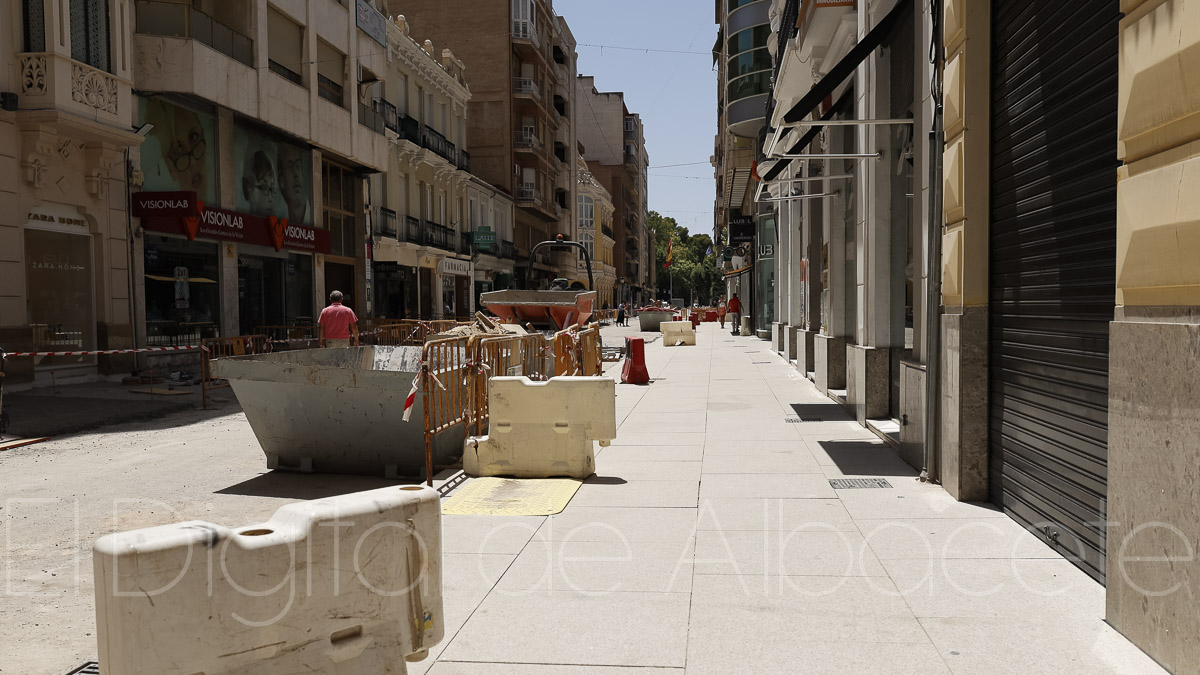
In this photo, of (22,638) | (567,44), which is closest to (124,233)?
(22,638)

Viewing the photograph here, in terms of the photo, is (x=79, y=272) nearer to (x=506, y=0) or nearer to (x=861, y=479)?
(x=861, y=479)

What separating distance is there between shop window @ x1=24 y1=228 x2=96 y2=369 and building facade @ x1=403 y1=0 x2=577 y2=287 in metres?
35.4

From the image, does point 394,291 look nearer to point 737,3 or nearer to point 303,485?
point 737,3

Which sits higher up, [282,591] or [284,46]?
[284,46]

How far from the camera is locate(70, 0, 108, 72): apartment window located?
16984 mm

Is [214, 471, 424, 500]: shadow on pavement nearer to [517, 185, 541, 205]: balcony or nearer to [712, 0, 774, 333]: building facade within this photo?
[712, 0, 774, 333]: building facade

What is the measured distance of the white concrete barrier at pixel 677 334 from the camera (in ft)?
104

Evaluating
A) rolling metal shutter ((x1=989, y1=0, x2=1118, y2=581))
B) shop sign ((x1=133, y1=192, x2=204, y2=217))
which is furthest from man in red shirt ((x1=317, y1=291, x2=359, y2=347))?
rolling metal shutter ((x1=989, y1=0, x2=1118, y2=581))

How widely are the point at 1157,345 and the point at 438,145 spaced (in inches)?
1585

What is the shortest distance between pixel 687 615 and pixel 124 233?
60.3ft

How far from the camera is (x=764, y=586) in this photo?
486cm

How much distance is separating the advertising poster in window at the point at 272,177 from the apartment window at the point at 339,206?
97.7 inches

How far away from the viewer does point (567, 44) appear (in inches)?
2758

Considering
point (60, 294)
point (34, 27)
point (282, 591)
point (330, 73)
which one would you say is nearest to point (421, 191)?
point (330, 73)
